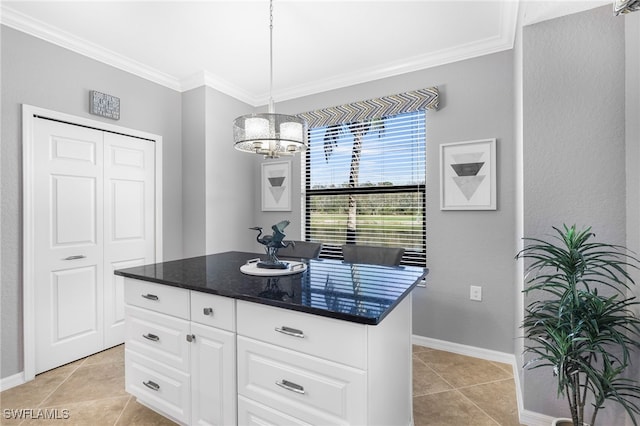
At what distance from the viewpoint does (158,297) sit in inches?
70.3

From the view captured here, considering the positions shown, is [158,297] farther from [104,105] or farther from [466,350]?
[466,350]

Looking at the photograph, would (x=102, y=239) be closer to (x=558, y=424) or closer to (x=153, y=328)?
(x=153, y=328)

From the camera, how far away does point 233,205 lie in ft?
12.0

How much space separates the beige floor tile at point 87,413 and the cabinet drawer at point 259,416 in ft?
3.13

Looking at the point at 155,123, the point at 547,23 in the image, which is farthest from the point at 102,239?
the point at 547,23

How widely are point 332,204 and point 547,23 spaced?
2.26m

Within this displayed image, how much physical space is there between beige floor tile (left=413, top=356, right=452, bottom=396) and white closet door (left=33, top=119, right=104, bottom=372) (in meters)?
2.66

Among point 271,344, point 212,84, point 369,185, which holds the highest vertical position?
point 212,84

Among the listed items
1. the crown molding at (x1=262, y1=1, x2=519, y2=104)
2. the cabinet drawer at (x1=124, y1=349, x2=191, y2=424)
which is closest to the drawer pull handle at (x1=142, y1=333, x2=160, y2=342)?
the cabinet drawer at (x1=124, y1=349, x2=191, y2=424)

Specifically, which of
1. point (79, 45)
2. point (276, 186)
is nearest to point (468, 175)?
point (276, 186)

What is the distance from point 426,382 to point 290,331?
1503 mm

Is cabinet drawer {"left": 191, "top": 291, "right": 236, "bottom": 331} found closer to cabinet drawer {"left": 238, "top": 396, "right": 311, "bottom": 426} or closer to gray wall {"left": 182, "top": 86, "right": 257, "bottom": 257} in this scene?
cabinet drawer {"left": 238, "top": 396, "right": 311, "bottom": 426}

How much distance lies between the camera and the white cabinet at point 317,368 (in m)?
1.21

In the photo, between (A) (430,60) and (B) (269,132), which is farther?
(A) (430,60)
